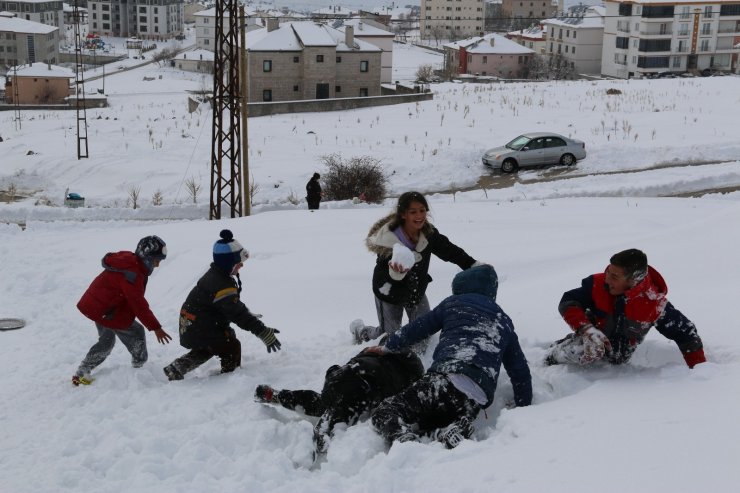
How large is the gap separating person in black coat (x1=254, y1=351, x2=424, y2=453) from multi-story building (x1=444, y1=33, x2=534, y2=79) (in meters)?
93.2

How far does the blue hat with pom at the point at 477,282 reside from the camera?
5.80 m

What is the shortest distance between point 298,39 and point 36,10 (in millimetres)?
117103

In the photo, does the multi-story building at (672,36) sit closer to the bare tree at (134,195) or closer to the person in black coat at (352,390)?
the bare tree at (134,195)

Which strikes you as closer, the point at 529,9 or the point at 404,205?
the point at 404,205

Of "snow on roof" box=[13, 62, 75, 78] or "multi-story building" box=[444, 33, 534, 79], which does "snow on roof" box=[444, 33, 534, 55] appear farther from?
"snow on roof" box=[13, 62, 75, 78]

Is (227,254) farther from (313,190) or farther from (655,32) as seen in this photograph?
(655,32)

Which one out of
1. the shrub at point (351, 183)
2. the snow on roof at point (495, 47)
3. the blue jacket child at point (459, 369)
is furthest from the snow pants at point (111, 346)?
the snow on roof at point (495, 47)

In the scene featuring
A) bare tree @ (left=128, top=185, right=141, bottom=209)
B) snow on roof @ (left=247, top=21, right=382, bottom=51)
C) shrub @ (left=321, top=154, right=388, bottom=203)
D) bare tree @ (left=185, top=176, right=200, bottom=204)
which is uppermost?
snow on roof @ (left=247, top=21, right=382, bottom=51)

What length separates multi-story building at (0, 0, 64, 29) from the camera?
149562 millimetres

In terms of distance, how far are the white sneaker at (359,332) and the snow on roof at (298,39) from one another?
4854cm

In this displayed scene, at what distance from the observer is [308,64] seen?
A: 54469 millimetres

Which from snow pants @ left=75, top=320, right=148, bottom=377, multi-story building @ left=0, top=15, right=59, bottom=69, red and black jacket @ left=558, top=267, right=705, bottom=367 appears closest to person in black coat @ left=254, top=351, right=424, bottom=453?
red and black jacket @ left=558, top=267, right=705, bottom=367

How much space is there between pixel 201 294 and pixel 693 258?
16.7ft

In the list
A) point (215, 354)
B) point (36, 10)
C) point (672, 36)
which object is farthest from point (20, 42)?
point (215, 354)
